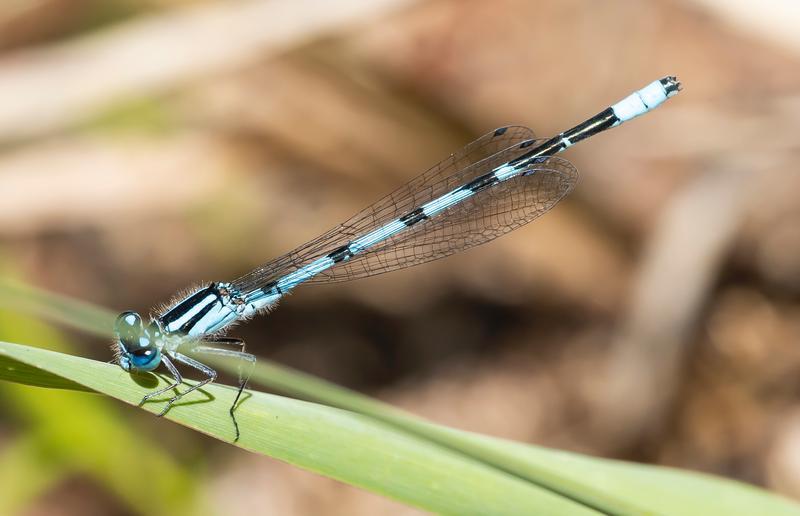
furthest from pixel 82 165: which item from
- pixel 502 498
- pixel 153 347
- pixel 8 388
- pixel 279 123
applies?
pixel 502 498

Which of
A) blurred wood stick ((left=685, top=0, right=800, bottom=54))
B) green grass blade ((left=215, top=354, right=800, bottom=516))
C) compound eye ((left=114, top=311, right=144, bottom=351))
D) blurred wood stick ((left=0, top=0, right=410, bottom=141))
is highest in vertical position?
blurred wood stick ((left=0, top=0, right=410, bottom=141))

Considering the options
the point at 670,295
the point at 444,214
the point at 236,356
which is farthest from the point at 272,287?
the point at 670,295

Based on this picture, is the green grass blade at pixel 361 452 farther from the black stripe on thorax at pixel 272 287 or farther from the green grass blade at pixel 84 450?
the black stripe on thorax at pixel 272 287

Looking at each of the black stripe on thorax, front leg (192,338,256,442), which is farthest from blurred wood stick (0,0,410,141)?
front leg (192,338,256,442)

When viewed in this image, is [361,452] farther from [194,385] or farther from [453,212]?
[453,212]

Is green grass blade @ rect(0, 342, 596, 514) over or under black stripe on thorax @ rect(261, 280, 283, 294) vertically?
under

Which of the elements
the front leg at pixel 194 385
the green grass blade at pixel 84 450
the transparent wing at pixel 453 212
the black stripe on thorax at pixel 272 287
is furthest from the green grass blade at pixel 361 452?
the transparent wing at pixel 453 212

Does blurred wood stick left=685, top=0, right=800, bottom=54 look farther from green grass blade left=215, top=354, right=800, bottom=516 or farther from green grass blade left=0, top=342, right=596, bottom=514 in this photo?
green grass blade left=0, top=342, right=596, bottom=514
